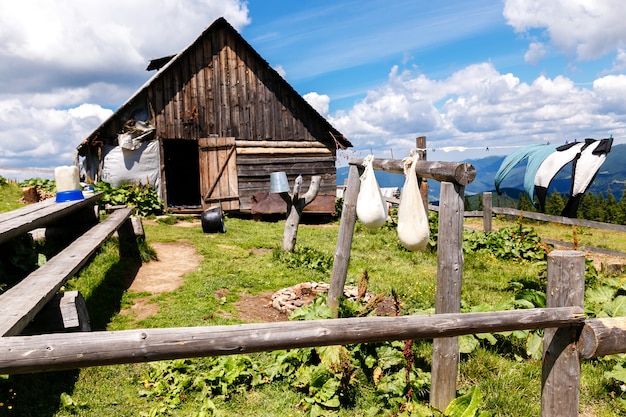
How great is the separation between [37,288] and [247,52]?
1343 centimetres

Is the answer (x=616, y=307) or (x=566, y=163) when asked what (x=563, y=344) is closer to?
(x=616, y=307)

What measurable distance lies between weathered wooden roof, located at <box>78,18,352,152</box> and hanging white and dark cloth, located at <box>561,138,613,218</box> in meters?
11.0

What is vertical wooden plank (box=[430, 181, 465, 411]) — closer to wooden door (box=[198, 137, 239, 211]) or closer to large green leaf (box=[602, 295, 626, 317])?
large green leaf (box=[602, 295, 626, 317])

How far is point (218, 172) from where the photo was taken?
51.8ft

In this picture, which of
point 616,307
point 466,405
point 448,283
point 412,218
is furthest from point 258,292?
point 616,307

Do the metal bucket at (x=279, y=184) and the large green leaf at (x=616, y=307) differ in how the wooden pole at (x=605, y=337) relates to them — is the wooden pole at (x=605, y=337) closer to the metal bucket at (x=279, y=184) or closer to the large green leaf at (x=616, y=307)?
the large green leaf at (x=616, y=307)

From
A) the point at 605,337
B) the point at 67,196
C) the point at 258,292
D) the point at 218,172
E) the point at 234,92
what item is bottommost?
the point at 258,292

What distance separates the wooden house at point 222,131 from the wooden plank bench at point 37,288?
893 centimetres

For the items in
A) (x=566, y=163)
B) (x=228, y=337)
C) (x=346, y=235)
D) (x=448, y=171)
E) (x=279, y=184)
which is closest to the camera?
(x=228, y=337)

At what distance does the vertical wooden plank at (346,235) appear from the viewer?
19.3ft

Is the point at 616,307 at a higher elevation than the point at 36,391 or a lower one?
higher

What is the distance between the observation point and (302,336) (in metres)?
2.45

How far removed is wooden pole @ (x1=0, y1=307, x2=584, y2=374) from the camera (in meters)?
2.19

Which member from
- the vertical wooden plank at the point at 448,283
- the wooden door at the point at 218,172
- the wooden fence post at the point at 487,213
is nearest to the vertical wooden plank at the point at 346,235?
the vertical wooden plank at the point at 448,283
